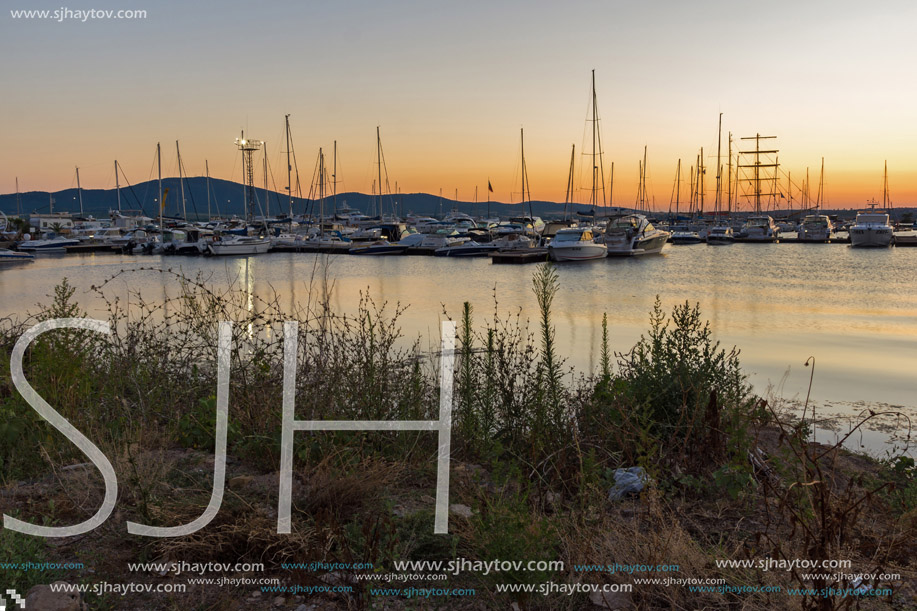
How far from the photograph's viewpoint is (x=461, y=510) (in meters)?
4.14

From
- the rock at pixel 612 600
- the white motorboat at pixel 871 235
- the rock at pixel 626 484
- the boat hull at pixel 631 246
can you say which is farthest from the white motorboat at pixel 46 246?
the white motorboat at pixel 871 235

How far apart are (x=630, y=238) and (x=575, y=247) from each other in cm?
776

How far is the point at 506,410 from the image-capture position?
5809 mm

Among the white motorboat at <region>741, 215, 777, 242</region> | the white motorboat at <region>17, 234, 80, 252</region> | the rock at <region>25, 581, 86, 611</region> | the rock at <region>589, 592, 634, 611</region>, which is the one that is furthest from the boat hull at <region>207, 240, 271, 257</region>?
the rock at <region>589, 592, 634, 611</region>

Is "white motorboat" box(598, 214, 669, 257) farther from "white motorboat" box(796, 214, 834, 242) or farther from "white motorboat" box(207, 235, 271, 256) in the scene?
"white motorboat" box(796, 214, 834, 242)

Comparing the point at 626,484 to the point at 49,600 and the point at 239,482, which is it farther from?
the point at 49,600

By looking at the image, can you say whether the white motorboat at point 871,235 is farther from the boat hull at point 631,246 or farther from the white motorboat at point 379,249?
the white motorboat at point 379,249

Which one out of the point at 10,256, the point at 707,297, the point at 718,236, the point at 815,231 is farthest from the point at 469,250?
the point at 815,231

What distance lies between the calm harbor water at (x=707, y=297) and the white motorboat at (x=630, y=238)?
1.22 meters

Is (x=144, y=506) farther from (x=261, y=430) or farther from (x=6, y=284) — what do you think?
(x=6, y=284)

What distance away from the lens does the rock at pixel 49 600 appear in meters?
2.91

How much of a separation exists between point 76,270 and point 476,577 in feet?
148

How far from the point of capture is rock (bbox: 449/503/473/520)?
4.03 meters

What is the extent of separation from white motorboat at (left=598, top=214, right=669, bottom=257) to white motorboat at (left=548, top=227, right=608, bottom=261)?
9.81 feet
